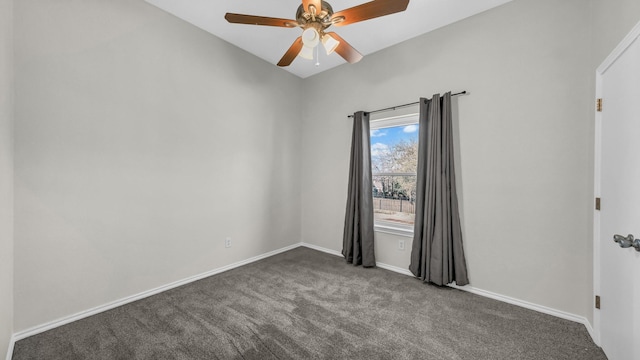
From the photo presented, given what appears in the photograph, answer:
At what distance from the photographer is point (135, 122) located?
2.32m

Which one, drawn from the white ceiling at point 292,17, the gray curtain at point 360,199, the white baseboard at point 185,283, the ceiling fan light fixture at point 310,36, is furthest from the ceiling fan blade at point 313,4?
the white baseboard at point 185,283

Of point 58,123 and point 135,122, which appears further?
point 135,122

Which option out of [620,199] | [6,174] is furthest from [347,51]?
[6,174]

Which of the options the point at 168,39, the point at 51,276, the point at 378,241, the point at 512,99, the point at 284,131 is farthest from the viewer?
the point at 284,131

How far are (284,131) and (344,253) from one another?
6.79 feet

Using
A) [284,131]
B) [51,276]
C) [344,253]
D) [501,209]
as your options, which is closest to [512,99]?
[501,209]

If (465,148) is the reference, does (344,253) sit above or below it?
below

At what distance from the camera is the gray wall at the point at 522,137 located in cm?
204

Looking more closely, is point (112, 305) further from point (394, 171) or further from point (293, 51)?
point (394, 171)

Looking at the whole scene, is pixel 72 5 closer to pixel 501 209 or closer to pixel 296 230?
pixel 296 230

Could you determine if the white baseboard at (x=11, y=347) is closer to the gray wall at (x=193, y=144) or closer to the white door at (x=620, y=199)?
the gray wall at (x=193, y=144)

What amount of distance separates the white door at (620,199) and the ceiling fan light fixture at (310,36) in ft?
5.92

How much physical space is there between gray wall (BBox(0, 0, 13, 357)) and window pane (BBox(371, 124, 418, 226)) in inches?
132

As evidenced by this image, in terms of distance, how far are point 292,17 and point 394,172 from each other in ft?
7.24
